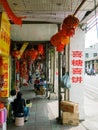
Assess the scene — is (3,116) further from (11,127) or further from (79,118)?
(79,118)

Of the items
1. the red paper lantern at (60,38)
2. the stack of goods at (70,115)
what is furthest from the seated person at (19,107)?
the red paper lantern at (60,38)

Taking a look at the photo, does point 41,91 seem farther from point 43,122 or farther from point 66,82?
point 66,82

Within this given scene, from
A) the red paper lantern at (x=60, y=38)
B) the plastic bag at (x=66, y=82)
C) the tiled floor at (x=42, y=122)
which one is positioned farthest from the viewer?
the plastic bag at (x=66, y=82)

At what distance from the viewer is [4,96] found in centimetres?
1055

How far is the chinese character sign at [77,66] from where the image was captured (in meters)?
11.0

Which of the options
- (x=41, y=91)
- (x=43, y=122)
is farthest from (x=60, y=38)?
(x=41, y=91)

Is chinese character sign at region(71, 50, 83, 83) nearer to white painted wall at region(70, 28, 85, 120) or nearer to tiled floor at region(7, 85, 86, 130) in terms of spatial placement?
white painted wall at region(70, 28, 85, 120)

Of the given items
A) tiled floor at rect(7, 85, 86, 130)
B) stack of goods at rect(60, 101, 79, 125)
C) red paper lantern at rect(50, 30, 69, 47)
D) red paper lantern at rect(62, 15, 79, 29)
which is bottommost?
tiled floor at rect(7, 85, 86, 130)

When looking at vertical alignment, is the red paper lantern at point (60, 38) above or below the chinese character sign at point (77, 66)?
above

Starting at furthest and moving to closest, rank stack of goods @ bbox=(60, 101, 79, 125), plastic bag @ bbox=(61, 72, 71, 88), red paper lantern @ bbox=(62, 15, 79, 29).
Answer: plastic bag @ bbox=(61, 72, 71, 88) < stack of goods @ bbox=(60, 101, 79, 125) < red paper lantern @ bbox=(62, 15, 79, 29)

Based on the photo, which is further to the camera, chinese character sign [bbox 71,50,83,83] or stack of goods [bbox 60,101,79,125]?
chinese character sign [bbox 71,50,83,83]

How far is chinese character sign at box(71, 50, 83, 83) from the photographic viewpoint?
432 inches

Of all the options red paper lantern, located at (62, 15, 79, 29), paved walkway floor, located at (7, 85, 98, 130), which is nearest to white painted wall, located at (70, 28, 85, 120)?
paved walkway floor, located at (7, 85, 98, 130)

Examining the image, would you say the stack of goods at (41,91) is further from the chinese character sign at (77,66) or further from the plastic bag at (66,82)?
the plastic bag at (66,82)
